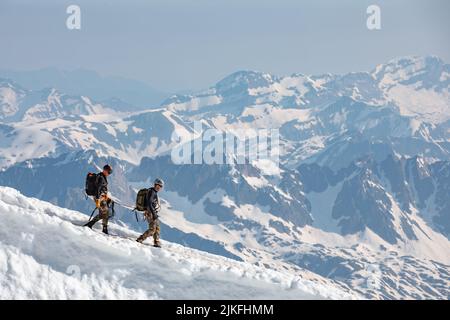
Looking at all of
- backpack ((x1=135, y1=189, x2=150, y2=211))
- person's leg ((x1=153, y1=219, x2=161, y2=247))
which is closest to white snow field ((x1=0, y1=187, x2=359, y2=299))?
backpack ((x1=135, y1=189, x2=150, y2=211))

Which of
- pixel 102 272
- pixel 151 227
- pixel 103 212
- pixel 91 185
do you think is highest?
pixel 91 185

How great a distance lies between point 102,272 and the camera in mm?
30656

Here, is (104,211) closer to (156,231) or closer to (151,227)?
(151,227)

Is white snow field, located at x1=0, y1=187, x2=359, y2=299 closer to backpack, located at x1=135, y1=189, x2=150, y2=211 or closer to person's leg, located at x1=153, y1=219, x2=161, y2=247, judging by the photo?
backpack, located at x1=135, y1=189, x2=150, y2=211

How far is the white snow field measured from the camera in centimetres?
2941

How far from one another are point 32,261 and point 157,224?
698cm

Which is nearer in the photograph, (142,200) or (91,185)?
(142,200)

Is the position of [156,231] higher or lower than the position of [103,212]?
lower

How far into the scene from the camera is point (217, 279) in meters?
30.7

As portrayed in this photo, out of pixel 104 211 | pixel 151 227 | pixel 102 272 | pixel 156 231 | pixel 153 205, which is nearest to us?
pixel 102 272

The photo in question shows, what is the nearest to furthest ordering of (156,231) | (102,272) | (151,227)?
(102,272) < (151,227) < (156,231)

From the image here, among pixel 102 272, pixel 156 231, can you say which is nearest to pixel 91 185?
pixel 156 231
